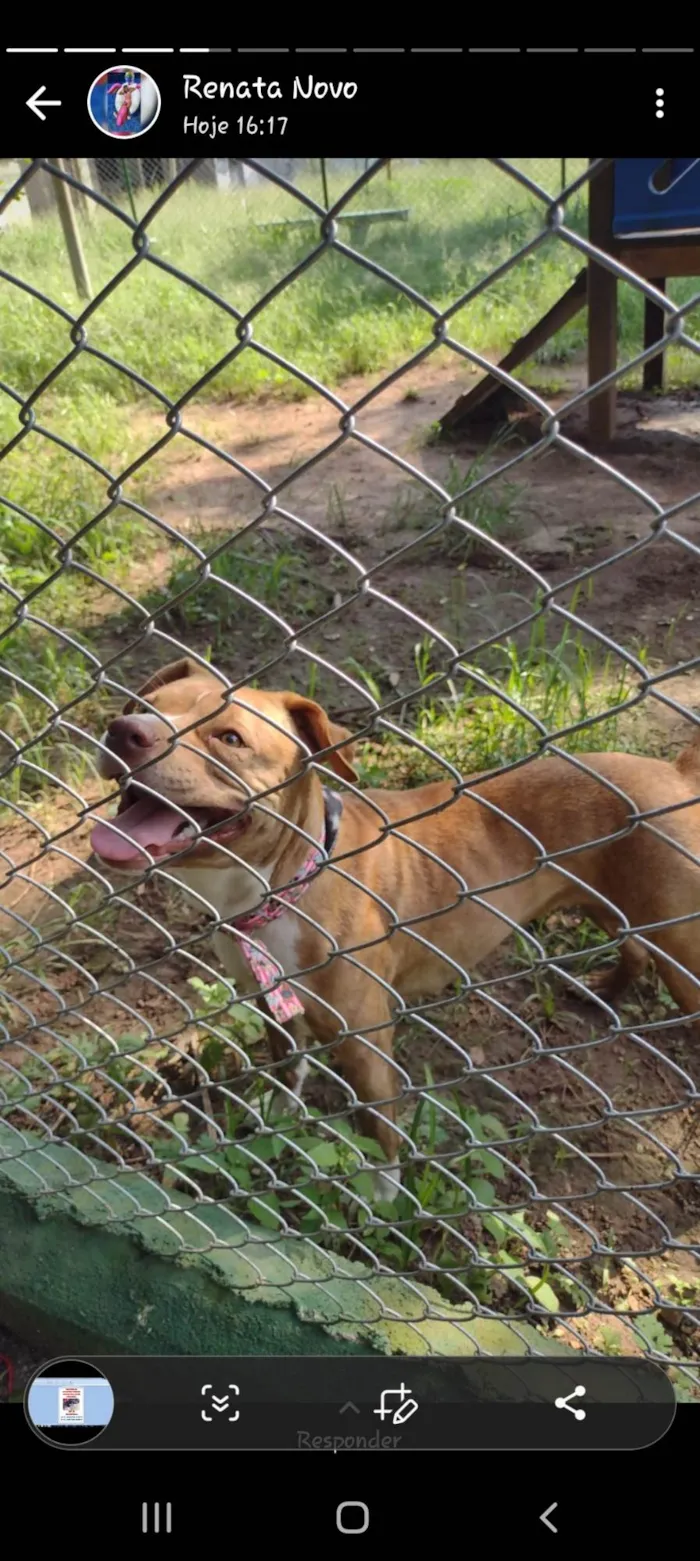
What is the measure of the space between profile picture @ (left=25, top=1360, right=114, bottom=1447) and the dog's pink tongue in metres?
0.86

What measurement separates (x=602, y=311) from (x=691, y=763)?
14.2ft

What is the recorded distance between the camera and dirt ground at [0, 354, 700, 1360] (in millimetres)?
2057

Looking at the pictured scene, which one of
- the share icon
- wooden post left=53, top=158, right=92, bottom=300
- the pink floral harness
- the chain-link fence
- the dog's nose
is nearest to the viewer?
the chain-link fence

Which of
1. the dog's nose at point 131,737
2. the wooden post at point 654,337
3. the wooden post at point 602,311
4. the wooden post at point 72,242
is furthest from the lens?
the wooden post at point 72,242

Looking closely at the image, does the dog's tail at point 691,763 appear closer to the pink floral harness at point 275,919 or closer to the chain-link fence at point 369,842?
the chain-link fence at point 369,842

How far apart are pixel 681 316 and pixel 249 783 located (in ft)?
4.72

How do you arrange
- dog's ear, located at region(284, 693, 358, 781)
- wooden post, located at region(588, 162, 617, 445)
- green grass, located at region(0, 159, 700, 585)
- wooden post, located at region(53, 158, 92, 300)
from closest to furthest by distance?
dog's ear, located at region(284, 693, 358, 781) < wooden post, located at region(588, 162, 617, 445) < green grass, located at region(0, 159, 700, 585) < wooden post, located at region(53, 158, 92, 300)

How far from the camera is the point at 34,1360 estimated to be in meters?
2.01

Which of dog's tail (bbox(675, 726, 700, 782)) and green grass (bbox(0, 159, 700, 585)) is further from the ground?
green grass (bbox(0, 159, 700, 585))

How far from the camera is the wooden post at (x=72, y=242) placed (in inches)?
→ 345
